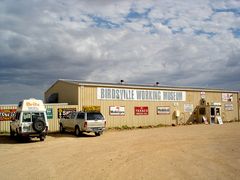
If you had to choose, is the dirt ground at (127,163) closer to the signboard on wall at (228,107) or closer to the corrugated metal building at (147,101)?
the corrugated metal building at (147,101)

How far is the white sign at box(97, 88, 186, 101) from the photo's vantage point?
31.8 m

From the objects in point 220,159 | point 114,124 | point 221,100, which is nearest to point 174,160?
point 220,159

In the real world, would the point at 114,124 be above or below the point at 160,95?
below

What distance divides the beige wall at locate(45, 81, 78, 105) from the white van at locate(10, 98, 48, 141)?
8.59 m

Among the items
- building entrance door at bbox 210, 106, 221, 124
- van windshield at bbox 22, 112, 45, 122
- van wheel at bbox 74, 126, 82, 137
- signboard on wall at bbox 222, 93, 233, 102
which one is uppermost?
signboard on wall at bbox 222, 93, 233, 102

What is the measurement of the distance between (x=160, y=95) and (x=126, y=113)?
5.31 meters

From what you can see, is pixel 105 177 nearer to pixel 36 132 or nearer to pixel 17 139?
pixel 36 132

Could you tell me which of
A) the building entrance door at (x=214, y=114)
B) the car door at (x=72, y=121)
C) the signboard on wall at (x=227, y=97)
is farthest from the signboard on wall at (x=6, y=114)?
the signboard on wall at (x=227, y=97)

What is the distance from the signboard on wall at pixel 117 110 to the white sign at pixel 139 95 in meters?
0.86

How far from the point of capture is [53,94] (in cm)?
3609

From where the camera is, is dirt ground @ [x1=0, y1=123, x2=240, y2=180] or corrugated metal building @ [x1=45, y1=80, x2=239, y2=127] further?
corrugated metal building @ [x1=45, y1=80, x2=239, y2=127]

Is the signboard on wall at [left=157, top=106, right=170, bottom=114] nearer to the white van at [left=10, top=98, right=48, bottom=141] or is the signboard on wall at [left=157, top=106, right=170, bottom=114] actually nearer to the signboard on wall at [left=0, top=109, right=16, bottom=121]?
the signboard on wall at [left=0, top=109, right=16, bottom=121]

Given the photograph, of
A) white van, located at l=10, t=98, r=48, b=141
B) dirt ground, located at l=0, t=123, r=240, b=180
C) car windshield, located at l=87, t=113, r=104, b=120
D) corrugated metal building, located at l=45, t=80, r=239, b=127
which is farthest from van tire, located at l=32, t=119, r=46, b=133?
corrugated metal building, located at l=45, t=80, r=239, b=127

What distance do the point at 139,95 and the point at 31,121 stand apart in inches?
602
